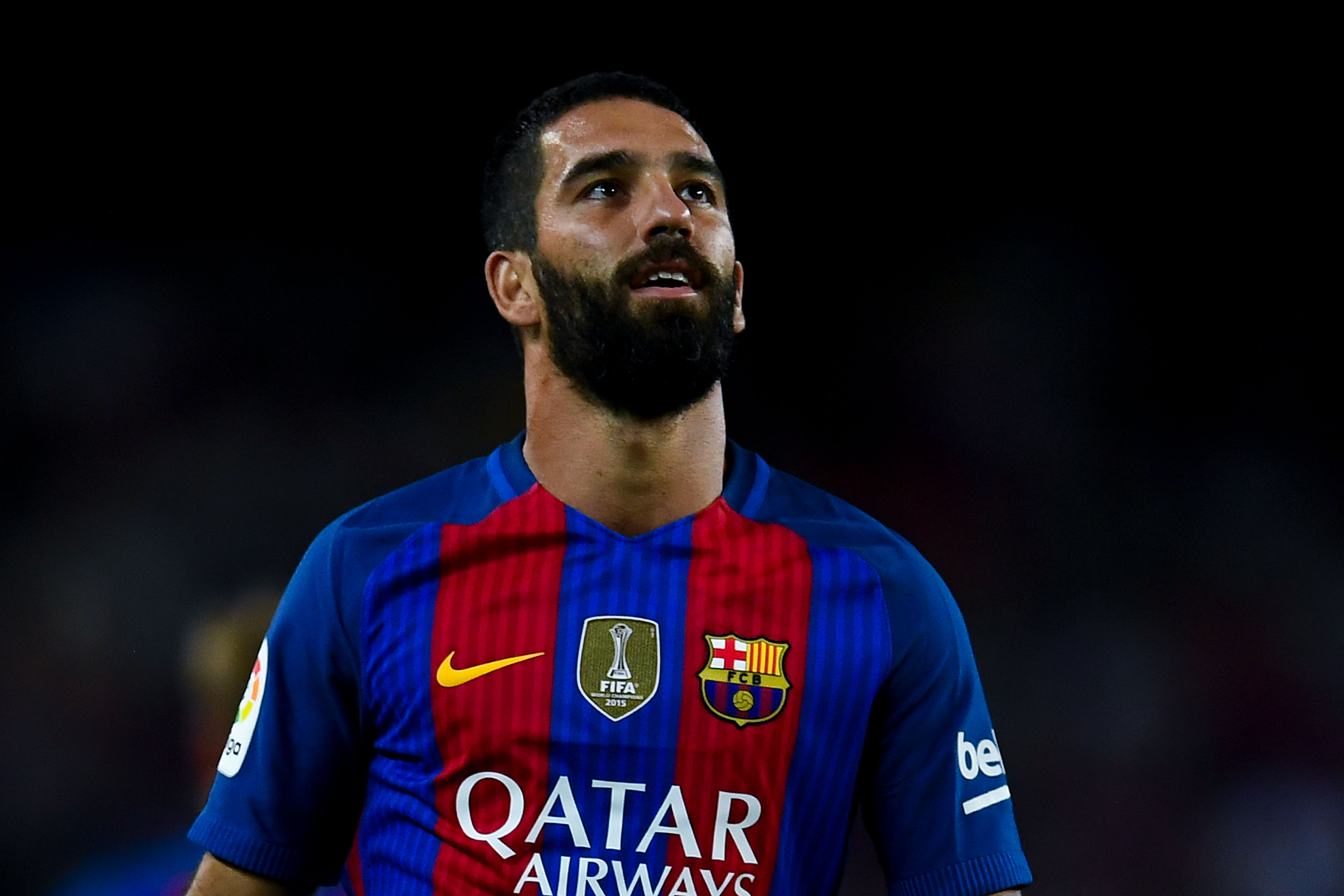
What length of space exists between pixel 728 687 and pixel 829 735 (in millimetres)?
149

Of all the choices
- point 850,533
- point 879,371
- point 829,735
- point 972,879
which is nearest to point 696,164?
point 850,533

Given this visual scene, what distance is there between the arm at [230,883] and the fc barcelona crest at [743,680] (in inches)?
25.6

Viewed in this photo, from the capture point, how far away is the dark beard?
174 centimetres

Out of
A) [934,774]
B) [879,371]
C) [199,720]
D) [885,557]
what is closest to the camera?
[934,774]

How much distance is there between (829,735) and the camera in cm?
170

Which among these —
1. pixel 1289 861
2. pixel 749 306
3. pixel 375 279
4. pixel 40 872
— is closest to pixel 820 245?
pixel 749 306

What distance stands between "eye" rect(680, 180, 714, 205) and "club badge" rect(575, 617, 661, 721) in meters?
0.61

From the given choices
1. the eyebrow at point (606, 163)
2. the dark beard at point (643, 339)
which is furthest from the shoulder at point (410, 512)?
Result: the eyebrow at point (606, 163)

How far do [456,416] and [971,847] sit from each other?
3.09m

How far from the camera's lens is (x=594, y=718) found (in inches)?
65.4

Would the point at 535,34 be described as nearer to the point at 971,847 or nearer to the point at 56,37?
the point at 56,37

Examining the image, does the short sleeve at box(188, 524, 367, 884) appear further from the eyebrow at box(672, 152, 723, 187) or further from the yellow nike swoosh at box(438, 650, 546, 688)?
the eyebrow at box(672, 152, 723, 187)

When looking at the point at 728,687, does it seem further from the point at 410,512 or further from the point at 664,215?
the point at 664,215

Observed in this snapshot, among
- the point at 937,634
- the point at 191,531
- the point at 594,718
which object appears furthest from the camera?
the point at 191,531
